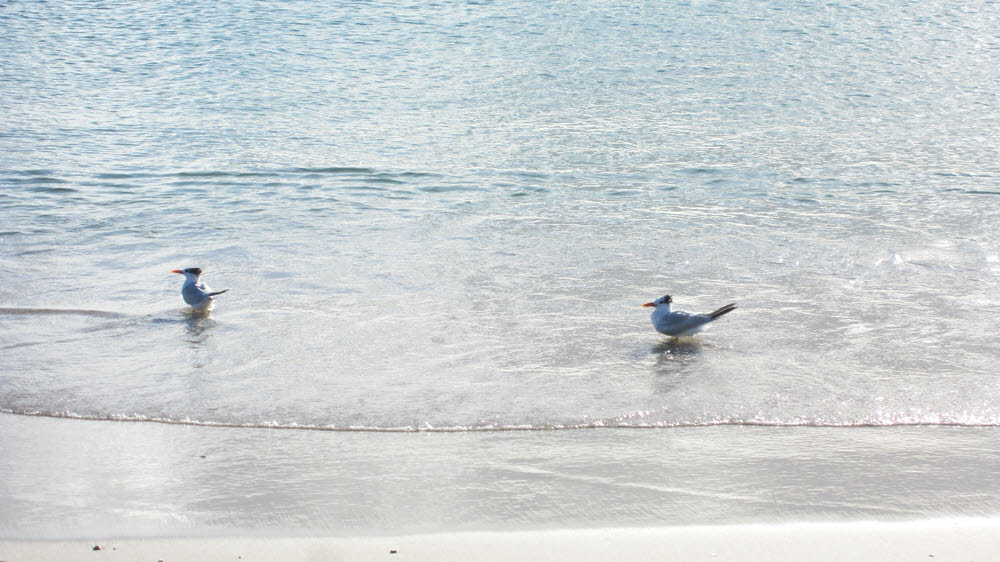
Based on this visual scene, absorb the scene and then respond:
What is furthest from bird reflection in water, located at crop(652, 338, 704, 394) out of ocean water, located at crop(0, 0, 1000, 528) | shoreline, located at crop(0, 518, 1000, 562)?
shoreline, located at crop(0, 518, 1000, 562)

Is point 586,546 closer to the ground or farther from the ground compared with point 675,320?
farther from the ground

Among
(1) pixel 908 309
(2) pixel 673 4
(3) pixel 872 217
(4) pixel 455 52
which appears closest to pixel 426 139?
(4) pixel 455 52

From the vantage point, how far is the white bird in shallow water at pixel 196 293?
22.2ft

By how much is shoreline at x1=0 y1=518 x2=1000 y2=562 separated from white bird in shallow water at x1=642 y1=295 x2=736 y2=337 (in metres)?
2.45

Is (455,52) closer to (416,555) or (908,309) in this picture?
(908,309)

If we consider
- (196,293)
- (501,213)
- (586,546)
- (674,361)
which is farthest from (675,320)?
(501,213)

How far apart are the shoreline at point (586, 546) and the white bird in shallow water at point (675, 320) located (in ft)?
8.02

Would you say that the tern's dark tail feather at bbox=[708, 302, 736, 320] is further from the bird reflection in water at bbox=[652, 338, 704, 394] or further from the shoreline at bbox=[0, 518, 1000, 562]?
the shoreline at bbox=[0, 518, 1000, 562]

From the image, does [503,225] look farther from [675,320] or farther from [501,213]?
[675,320]

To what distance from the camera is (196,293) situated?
6773mm

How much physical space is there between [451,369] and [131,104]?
1154 cm

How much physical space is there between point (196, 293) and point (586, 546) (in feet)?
13.6

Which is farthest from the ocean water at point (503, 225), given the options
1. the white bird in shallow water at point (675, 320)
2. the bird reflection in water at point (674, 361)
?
the white bird in shallow water at point (675, 320)

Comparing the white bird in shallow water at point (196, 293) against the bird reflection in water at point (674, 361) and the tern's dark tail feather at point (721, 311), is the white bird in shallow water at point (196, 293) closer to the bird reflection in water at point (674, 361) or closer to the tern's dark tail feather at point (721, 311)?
the bird reflection in water at point (674, 361)
